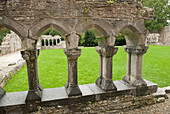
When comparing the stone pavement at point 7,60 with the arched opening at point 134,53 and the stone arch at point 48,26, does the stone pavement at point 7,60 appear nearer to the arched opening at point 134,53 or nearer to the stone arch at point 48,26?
the stone arch at point 48,26

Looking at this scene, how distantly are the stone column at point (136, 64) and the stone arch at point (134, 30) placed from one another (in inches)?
8.4

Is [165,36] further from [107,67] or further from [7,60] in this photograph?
[7,60]

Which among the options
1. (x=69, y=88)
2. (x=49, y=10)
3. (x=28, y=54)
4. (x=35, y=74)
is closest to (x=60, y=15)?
(x=49, y=10)

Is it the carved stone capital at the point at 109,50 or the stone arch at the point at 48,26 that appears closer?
the stone arch at the point at 48,26

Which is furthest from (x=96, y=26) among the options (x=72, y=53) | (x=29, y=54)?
(x=29, y=54)

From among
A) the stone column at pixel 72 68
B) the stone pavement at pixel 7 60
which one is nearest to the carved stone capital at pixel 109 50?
the stone column at pixel 72 68

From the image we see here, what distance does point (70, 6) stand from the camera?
317cm

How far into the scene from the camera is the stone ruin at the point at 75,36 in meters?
2.99

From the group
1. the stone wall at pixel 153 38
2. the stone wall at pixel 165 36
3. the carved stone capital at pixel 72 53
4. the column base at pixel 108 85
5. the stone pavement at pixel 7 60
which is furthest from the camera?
the stone wall at pixel 153 38

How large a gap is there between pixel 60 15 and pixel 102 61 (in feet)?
6.30

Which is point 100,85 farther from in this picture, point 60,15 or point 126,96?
point 60,15

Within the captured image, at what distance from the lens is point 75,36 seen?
10.8 feet

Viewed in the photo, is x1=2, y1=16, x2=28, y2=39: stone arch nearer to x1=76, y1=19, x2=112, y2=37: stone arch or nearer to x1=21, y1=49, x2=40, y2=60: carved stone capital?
x1=21, y1=49, x2=40, y2=60: carved stone capital

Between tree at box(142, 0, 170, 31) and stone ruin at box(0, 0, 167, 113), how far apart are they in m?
34.5
